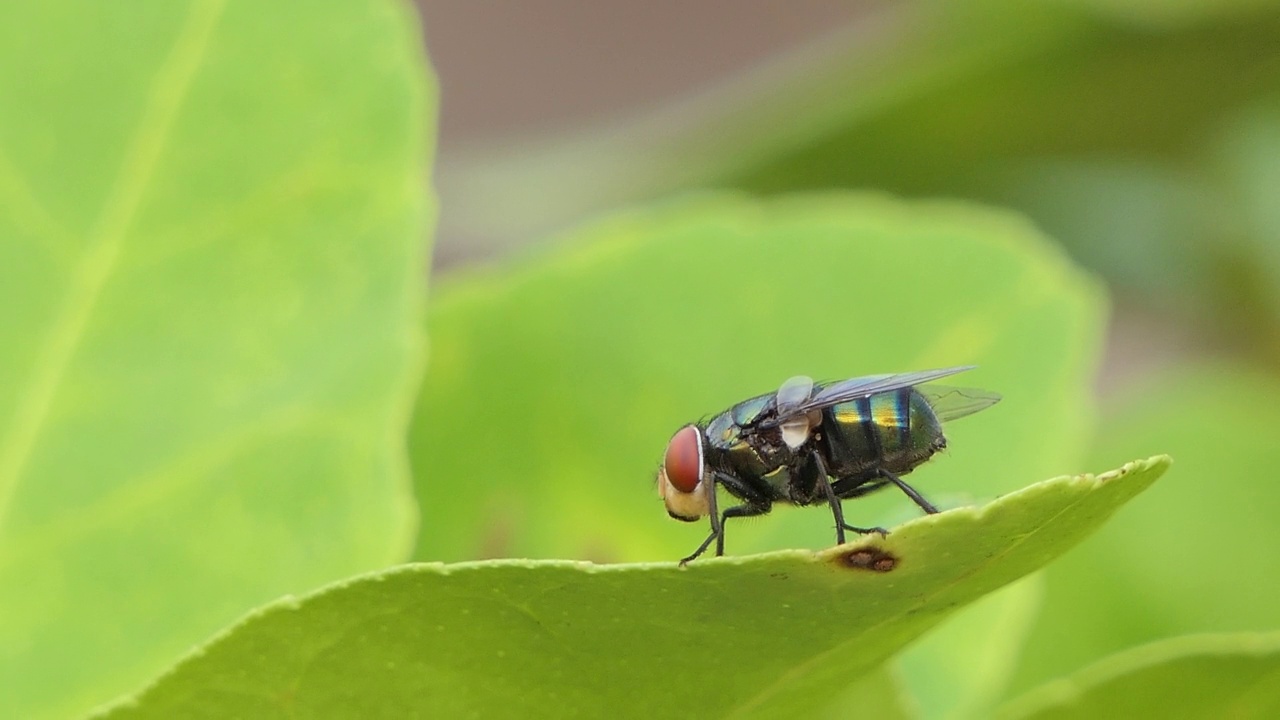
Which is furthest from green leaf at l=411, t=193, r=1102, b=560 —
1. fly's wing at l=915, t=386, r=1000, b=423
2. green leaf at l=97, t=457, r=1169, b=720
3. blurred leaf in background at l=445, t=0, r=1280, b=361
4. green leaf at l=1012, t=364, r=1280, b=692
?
blurred leaf in background at l=445, t=0, r=1280, b=361

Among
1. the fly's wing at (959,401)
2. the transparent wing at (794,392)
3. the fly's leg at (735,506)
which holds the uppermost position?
the fly's wing at (959,401)

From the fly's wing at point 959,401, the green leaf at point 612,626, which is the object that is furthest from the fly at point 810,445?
the green leaf at point 612,626

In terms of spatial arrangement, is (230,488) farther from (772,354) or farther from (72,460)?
(772,354)

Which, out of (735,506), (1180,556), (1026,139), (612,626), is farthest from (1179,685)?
(1026,139)

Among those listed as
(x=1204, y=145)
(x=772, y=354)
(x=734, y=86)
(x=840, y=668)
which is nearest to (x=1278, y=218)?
Answer: (x=1204, y=145)

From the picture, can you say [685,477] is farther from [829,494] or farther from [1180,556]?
[1180,556]

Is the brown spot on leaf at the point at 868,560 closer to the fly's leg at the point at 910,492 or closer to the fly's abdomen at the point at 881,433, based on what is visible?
the fly's leg at the point at 910,492

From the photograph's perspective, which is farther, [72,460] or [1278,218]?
[1278,218]
